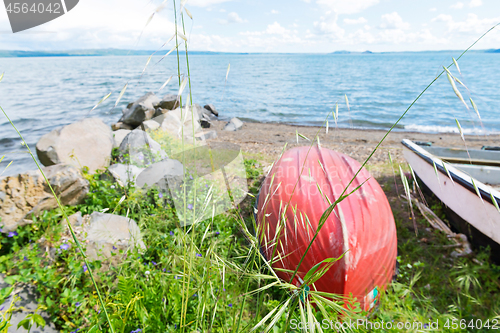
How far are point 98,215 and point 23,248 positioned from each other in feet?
2.78

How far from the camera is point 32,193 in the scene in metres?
3.61

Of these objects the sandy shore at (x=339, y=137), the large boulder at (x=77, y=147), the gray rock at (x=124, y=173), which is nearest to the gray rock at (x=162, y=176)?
the gray rock at (x=124, y=173)

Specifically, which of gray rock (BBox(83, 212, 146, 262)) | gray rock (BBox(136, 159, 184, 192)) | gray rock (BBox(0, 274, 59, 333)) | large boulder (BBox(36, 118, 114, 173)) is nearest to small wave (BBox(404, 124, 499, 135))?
gray rock (BBox(136, 159, 184, 192))

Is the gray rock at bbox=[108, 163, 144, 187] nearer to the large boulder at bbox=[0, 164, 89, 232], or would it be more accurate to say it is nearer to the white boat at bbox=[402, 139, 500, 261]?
the large boulder at bbox=[0, 164, 89, 232]

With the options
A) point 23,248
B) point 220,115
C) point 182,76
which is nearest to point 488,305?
point 182,76

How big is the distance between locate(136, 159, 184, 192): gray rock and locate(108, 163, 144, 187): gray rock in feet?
0.54

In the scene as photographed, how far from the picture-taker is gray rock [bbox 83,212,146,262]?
3238 mm

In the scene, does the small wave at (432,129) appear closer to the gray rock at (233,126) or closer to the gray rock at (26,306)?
the gray rock at (233,126)

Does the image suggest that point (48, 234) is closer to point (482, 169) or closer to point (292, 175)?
point (292, 175)

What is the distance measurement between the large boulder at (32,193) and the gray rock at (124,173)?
0.58 meters

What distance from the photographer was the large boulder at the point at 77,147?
5.63 m

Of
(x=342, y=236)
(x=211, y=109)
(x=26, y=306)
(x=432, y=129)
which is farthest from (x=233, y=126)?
(x=26, y=306)

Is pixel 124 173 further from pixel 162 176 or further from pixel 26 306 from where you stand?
pixel 26 306

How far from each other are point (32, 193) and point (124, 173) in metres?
1.50
